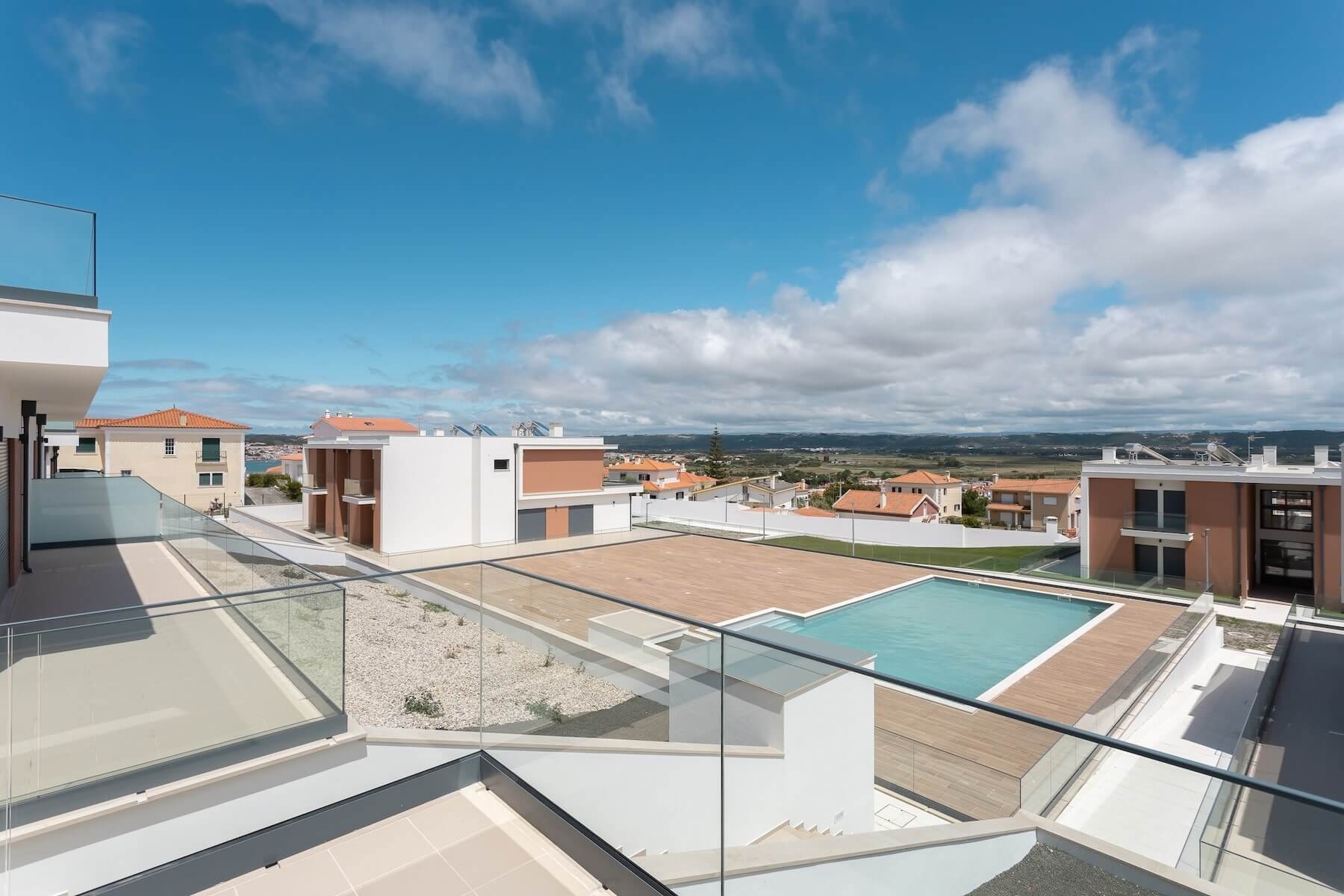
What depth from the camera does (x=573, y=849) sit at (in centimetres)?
293

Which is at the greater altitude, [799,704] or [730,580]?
[799,704]

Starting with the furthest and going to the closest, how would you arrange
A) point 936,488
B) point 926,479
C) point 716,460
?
point 716,460 < point 926,479 < point 936,488

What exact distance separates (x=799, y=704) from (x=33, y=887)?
3.57m

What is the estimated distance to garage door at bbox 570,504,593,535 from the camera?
22734 millimetres

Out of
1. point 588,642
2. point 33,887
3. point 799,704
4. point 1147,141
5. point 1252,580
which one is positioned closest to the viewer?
point 799,704

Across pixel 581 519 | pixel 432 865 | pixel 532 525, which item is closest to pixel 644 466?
pixel 581 519

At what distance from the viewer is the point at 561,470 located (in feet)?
73.6

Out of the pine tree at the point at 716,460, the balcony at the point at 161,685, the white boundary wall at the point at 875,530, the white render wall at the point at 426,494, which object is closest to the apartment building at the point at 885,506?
the white boundary wall at the point at 875,530

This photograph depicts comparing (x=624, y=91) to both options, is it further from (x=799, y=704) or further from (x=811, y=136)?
(x=799, y=704)

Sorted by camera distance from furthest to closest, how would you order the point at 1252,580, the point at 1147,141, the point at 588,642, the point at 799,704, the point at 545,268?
1. the point at 545,268
2. the point at 1252,580
3. the point at 1147,141
4. the point at 588,642
5. the point at 799,704

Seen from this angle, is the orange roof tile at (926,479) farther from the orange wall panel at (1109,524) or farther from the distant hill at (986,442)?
the orange wall panel at (1109,524)

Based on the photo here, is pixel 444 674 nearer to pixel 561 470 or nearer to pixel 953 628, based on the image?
pixel 953 628

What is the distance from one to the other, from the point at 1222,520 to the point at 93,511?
92.8 feet

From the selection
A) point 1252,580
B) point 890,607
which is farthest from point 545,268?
point 1252,580
